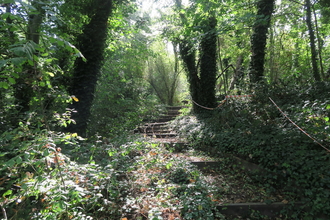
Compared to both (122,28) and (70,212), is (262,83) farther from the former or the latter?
(70,212)

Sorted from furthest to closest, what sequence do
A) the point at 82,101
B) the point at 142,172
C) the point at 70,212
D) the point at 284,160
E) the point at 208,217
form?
the point at 82,101
the point at 142,172
the point at 284,160
the point at 208,217
the point at 70,212

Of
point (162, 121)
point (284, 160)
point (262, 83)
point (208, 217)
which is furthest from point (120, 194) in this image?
point (162, 121)

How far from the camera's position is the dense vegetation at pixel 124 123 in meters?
2.12

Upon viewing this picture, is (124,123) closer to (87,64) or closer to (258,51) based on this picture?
(87,64)

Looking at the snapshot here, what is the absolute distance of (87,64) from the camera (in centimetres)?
533

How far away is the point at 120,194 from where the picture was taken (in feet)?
9.61

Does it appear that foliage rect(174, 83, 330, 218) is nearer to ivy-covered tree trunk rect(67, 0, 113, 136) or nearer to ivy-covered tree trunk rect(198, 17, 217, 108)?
ivy-covered tree trunk rect(198, 17, 217, 108)

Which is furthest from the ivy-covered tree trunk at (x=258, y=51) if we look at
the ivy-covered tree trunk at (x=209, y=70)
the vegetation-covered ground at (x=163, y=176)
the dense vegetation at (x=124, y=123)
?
the vegetation-covered ground at (x=163, y=176)

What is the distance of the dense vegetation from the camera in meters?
2.12

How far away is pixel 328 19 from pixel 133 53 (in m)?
8.06

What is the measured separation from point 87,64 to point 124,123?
9.97 ft

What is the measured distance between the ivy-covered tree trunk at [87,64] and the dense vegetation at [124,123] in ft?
0.09

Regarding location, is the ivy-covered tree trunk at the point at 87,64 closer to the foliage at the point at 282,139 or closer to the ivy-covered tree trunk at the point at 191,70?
the foliage at the point at 282,139

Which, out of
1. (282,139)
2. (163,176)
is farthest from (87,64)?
(282,139)
